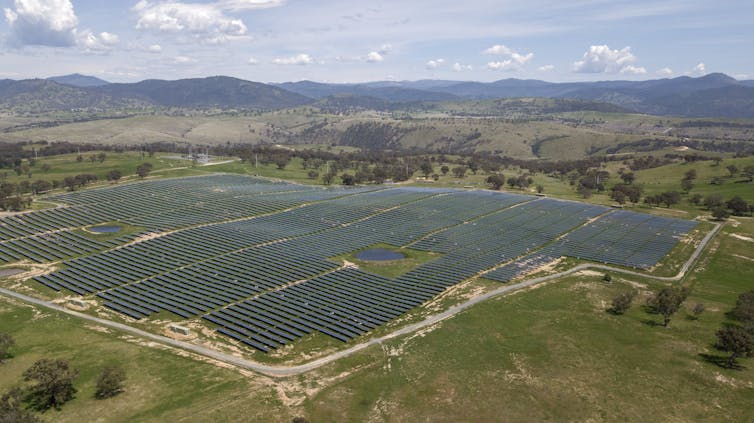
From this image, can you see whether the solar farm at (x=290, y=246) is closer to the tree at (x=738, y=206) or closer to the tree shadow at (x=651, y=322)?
the tree shadow at (x=651, y=322)

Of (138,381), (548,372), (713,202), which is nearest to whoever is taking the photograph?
(138,381)

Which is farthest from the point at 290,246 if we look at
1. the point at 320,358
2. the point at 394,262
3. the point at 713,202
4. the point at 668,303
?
the point at 713,202

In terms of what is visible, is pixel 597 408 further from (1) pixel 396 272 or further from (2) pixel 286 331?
(1) pixel 396 272

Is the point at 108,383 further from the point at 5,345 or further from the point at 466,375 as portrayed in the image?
the point at 466,375

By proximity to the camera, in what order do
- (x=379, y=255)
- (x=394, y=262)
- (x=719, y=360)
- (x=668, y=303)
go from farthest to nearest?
1. (x=379, y=255)
2. (x=394, y=262)
3. (x=668, y=303)
4. (x=719, y=360)

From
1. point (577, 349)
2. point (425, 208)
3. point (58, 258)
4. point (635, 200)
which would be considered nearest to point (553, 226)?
point (425, 208)

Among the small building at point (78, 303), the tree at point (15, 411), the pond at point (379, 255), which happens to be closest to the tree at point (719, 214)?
the pond at point (379, 255)
